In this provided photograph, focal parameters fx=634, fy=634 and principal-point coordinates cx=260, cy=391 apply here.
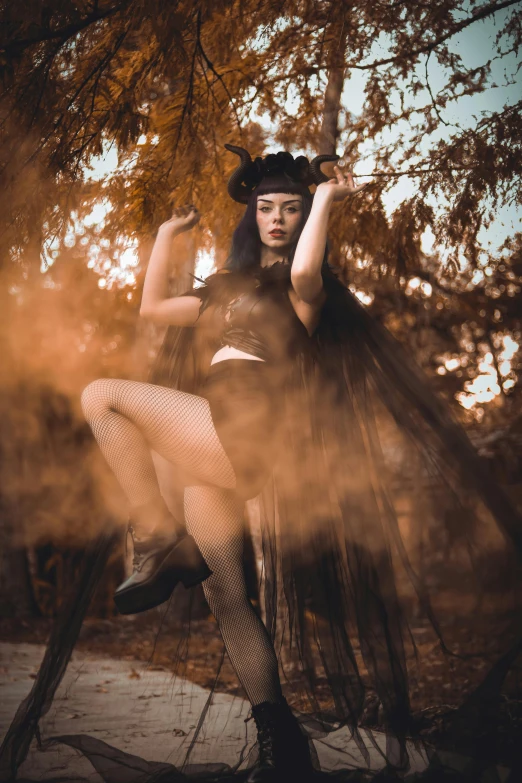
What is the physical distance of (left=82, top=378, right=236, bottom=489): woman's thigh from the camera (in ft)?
5.42

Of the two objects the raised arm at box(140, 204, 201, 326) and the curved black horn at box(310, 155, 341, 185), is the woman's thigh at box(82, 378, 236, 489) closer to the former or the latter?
the raised arm at box(140, 204, 201, 326)

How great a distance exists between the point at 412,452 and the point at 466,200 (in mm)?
1431

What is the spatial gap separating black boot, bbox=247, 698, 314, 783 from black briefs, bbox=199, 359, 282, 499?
0.56m

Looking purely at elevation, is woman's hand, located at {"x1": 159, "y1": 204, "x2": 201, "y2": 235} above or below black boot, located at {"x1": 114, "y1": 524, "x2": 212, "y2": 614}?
above

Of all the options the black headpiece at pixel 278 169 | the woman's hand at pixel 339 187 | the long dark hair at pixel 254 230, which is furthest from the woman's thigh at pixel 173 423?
the black headpiece at pixel 278 169

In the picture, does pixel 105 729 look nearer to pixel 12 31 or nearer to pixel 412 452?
pixel 412 452

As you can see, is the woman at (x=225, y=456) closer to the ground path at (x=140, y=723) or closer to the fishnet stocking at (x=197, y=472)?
the fishnet stocking at (x=197, y=472)

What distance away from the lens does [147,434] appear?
168 centimetres

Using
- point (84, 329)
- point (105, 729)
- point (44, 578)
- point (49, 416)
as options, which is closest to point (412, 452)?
point (105, 729)

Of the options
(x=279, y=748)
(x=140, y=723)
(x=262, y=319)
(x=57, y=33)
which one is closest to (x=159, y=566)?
(x=279, y=748)

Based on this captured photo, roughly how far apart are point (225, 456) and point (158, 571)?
1.09 feet

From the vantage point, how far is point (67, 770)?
192 cm

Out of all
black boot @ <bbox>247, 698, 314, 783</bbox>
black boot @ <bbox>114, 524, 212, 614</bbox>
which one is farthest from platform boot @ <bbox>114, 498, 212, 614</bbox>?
black boot @ <bbox>247, 698, 314, 783</bbox>

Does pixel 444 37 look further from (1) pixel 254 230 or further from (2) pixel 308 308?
(2) pixel 308 308
